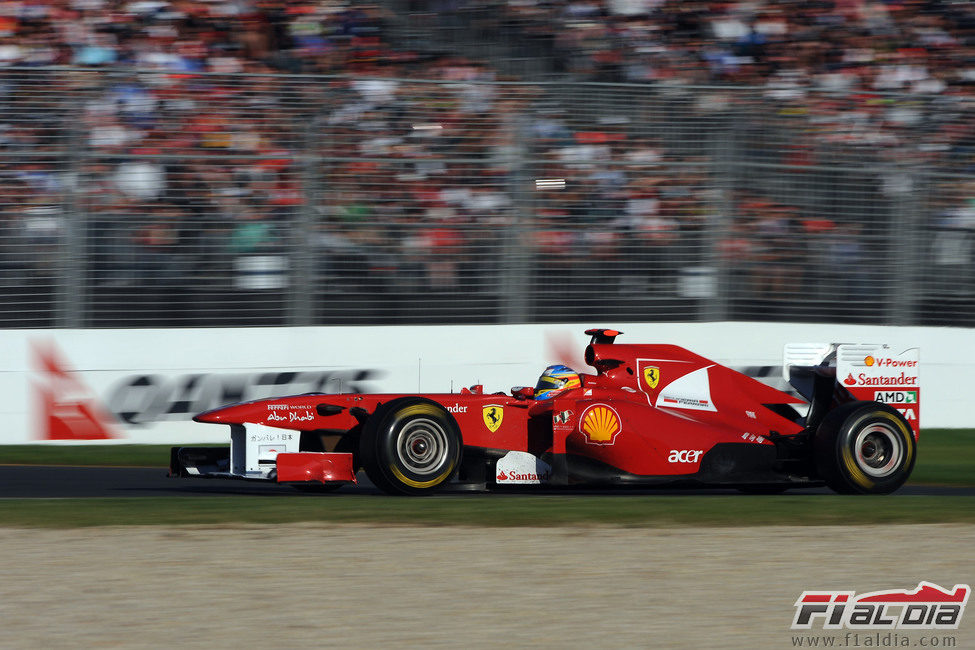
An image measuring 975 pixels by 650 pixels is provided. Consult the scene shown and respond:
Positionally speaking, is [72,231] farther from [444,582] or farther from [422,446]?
[444,582]

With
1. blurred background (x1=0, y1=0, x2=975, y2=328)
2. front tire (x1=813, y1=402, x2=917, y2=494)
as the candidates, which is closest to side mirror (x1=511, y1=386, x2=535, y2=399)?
front tire (x1=813, y1=402, x2=917, y2=494)

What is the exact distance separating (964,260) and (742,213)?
2322 millimetres

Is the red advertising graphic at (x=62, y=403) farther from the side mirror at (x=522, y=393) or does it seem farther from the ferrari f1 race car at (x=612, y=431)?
the side mirror at (x=522, y=393)

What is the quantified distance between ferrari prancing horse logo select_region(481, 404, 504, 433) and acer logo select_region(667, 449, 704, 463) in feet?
3.49

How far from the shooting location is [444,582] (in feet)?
18.9

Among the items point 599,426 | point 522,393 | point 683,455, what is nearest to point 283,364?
point 522,393

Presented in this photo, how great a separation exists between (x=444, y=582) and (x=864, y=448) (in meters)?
3.88

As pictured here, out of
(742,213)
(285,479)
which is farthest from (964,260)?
(285,479)

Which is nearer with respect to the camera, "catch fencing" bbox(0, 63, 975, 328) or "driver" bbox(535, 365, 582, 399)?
"driver" bbox(535, 365, 582, 399)

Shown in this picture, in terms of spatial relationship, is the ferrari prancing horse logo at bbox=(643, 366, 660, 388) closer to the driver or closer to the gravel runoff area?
the driver

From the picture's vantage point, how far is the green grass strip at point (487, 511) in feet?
23.9

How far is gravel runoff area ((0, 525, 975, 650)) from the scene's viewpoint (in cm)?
491

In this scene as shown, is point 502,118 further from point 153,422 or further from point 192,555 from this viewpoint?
point 192,555

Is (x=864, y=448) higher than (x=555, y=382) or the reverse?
the reverse
